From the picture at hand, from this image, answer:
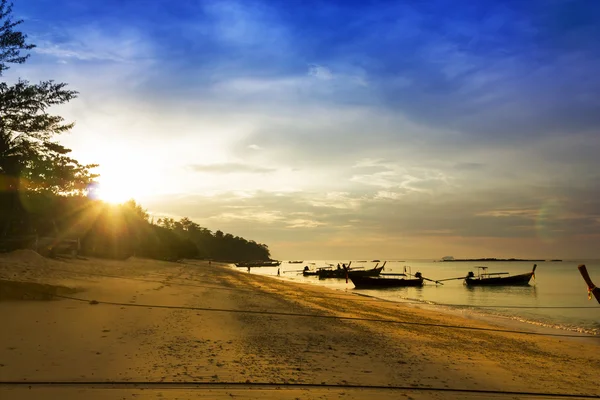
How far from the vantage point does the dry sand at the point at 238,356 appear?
6.45 meters

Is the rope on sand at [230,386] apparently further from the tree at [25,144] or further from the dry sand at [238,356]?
the tree at [25,144]

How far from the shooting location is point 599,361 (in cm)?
1266

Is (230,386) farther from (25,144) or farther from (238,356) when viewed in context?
(25,144)

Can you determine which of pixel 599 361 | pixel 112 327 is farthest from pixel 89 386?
pixel 599 361

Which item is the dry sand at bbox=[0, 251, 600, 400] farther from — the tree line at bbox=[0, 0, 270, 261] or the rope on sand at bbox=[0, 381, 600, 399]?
the tree line at bbox=[0, 0, 270, 261]

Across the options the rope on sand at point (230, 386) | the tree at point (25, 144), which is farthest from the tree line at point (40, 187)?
the rope on sand at point (230, 386)

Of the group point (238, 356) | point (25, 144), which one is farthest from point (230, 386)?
point (25, 144)

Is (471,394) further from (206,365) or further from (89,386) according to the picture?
(89,386)

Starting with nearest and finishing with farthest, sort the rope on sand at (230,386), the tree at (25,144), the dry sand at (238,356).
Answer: the rope on sand at (230,386), the dry sand at (238,356), the tree at (25,144)

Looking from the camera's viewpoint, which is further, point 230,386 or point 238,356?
point 238,356

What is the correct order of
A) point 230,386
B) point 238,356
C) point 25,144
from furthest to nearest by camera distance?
point 25,144 < point 238,356 < point 230,386

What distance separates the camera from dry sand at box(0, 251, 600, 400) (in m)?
6.45

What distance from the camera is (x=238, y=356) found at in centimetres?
848

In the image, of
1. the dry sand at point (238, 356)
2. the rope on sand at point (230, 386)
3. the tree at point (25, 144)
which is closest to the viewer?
the rope on sand at point (230, 386)
